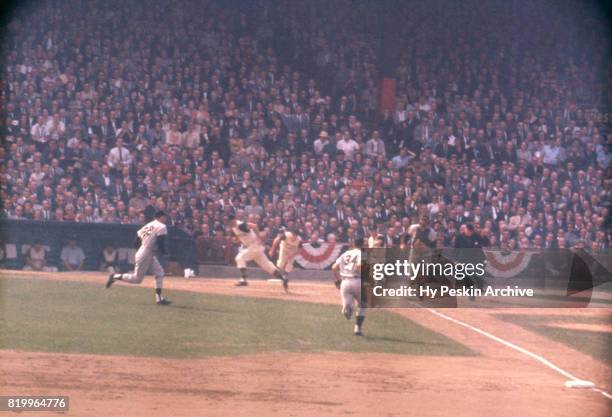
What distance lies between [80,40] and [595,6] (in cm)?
1555

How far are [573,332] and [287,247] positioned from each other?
26.8 feet

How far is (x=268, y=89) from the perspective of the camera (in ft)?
94.2

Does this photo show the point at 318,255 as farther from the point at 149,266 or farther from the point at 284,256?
the point at 149,266

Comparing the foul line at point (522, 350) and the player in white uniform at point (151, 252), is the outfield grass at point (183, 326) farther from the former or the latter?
the foul line at point (522, 350)

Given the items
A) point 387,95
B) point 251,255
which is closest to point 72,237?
point 251,255

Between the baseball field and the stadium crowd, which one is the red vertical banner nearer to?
the stadium crowd

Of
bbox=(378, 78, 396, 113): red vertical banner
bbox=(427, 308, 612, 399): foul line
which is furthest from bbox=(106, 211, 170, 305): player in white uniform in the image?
bbox=(378, 78, 396, 113): red vertical banner

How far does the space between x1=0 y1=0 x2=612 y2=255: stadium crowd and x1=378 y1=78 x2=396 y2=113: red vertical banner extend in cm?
31

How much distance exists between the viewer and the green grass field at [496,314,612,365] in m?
16.4

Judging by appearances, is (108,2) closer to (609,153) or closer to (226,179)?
(226,179)

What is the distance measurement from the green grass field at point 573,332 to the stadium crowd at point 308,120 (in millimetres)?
4735

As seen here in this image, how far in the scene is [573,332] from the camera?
18.4m

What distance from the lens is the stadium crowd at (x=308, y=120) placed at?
25.0 m

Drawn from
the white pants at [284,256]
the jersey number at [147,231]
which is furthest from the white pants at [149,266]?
the white pants at [284,256]
